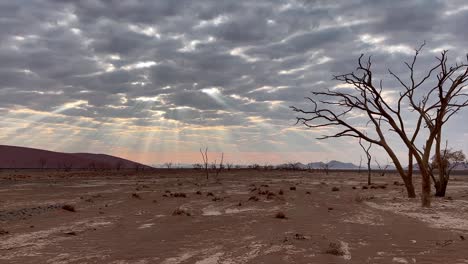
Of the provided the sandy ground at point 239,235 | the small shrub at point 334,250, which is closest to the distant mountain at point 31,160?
the sandy ground at point 239,235

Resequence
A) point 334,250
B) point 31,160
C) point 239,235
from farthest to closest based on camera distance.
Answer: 1. point 31,160
2. point 239,235
3. point 334,250

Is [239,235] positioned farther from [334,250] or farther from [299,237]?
[334,250]

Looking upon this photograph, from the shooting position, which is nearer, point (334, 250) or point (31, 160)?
point (334, 250)

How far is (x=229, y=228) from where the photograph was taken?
1340 centimetres

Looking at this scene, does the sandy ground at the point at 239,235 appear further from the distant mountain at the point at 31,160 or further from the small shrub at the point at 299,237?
the distant mountain at the point at 31,160

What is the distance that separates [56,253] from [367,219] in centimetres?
1068

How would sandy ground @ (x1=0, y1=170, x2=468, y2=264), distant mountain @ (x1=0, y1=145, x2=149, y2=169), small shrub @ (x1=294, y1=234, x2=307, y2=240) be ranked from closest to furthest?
1. sandy ground @ (x1=0, y1=170, x2=468, y2=264)
2. small shrub @ (x1=294, y1=234, x2=307, y2=240)
3. distant mountain @ (x1=0, y1=145, x2=149, y2=169)

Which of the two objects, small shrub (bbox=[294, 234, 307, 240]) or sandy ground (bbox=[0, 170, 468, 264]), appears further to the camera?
small shrub (bbox=[294, 234, 307, 240])

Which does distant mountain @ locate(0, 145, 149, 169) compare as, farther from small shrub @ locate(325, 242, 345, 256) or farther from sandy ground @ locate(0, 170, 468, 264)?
Result: small shrub @ locate(325, 242, 345, 256)

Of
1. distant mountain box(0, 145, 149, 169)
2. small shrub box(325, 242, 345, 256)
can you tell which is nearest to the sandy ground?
small shrub box(325, 242, 345, 256)

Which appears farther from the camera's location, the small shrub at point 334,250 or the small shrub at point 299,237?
the small shrub at point 299,237

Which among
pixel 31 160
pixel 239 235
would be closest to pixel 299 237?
pixel 239 235

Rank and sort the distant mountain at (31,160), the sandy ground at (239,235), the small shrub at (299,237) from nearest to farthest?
the sandy ground at (239,235) < the small shrub at (299,237) < the distant mountain at (31,160)

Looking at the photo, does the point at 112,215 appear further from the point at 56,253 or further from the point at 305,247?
the point at 305,247
